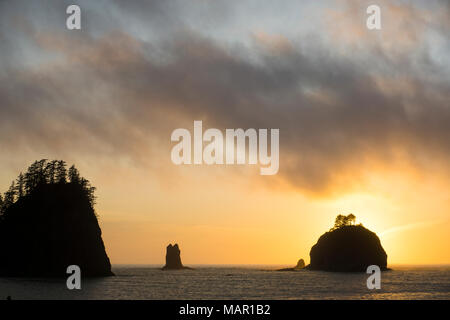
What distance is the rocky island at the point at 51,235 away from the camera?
106375mm

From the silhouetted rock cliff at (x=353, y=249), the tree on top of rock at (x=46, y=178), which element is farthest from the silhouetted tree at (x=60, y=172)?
the silhouetted rock cliff at (x=353, y=249)

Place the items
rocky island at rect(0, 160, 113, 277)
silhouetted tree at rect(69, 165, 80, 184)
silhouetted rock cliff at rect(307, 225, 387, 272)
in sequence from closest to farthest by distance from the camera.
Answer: rocky island at rect(0, 160, 113, 277), silhouetted tree at rect(69, 165, 80, 184), silhouetted rock cliff at rect(307, 225, 387, 272)

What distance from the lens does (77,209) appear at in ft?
366

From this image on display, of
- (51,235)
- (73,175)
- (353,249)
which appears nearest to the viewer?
(51,235)

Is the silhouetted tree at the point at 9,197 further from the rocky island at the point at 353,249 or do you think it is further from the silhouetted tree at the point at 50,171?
the rocky island at the point at 353,249

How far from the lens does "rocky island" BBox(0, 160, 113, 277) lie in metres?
106

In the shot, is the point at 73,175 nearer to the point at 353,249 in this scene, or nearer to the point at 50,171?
the point at 50,171

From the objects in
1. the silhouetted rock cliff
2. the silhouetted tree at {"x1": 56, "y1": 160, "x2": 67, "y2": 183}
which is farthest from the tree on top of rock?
the silhouetted rock cliff

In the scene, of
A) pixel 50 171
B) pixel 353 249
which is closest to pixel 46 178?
pixel 50 171

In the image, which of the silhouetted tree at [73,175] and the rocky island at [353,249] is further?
the rocky island at [353,249]

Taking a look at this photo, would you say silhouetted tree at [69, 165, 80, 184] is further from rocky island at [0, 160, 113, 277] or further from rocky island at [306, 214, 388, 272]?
rocky island at [306, 214, 388, 272]

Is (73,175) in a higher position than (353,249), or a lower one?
higher

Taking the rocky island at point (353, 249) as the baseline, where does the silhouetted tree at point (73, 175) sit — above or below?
above

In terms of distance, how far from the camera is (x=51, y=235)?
351ft
